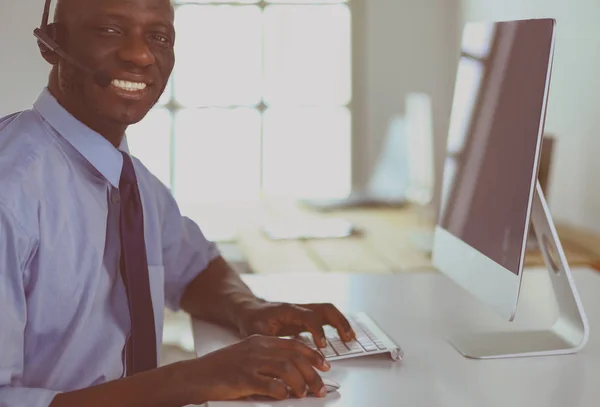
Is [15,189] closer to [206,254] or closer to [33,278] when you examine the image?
[33,278]

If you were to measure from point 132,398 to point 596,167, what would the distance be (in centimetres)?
A: 182

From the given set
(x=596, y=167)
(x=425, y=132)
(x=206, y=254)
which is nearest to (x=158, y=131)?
(x=425, y=132)

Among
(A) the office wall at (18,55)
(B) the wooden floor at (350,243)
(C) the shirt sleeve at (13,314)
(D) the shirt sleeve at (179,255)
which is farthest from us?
(A) the office wall at (18,55)

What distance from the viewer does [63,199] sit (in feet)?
3.71

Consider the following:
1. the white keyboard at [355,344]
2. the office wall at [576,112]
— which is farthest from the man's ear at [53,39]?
the office wall at [576,112]

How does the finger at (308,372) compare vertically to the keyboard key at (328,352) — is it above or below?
above

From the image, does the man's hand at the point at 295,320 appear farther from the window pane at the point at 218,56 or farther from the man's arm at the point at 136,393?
the window pane at the point at 218,56

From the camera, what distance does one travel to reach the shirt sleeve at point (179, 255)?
1550 mm

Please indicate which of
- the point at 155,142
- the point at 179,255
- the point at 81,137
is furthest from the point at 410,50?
the point at 81,137

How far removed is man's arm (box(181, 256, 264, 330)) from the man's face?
33 centimetres

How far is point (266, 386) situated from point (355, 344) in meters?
0.26

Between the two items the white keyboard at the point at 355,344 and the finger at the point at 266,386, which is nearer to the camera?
the finger at the point at 266,386

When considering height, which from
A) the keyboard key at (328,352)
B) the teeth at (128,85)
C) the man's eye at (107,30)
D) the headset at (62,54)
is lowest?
the keyboard key at (328,352)

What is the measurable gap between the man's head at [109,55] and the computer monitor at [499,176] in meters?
0.46
